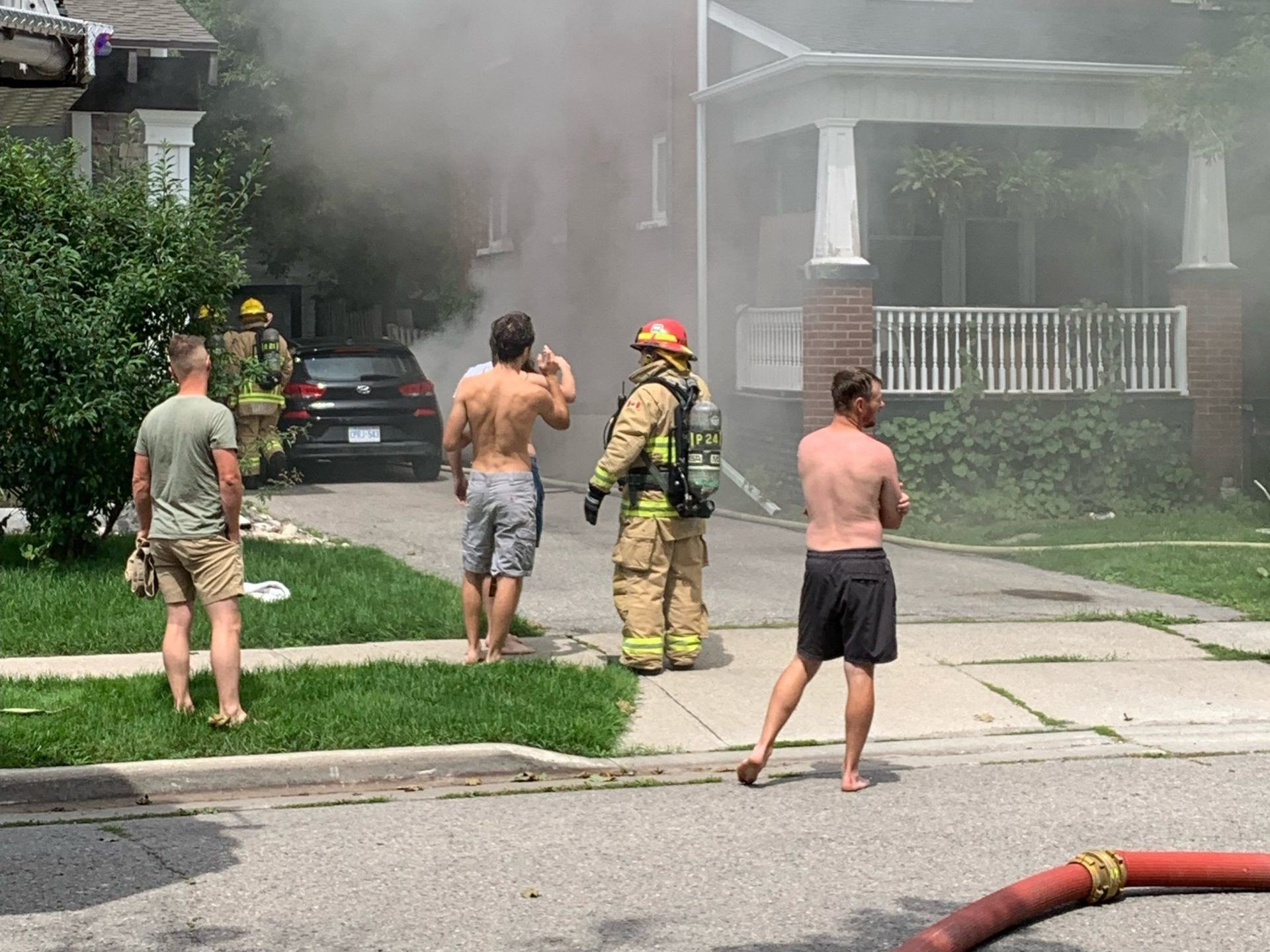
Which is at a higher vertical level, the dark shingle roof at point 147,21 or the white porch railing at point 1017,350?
the dark shingle roof at point 147,21

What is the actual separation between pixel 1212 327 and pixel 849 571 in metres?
10.5

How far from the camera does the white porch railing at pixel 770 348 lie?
15.9m

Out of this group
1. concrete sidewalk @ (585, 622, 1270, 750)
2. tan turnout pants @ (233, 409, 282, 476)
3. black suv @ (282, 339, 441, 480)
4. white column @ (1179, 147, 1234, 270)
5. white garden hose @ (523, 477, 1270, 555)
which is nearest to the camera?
concrete sidewalk @ (585, 622, 1270, 750)

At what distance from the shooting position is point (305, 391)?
17281mm

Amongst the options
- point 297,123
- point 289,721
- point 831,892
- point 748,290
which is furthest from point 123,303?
point 297,123

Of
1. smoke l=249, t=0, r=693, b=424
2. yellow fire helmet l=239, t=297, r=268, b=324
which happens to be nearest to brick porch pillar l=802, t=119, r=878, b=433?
smoke l=249, t=0, r=693, b=424

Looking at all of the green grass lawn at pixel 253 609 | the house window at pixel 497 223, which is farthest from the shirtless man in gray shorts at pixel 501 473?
the house window at pixel 497 223

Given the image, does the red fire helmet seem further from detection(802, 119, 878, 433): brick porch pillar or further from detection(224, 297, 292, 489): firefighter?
detection(802, 119, 878, 433): brick porch pillar

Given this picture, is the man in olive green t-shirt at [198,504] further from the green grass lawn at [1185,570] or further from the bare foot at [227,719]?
the green grass lawn at [1185,570]

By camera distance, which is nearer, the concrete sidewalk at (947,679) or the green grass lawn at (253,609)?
the concrete sidewalk at (947,679)

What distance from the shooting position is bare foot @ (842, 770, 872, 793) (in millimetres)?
6516

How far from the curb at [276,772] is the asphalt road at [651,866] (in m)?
0.35

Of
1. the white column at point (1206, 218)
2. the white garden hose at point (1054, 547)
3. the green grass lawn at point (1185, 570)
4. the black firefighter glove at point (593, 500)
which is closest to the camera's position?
the black firefighter glove at point (593, 500)

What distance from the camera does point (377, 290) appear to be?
2658 centimetres
